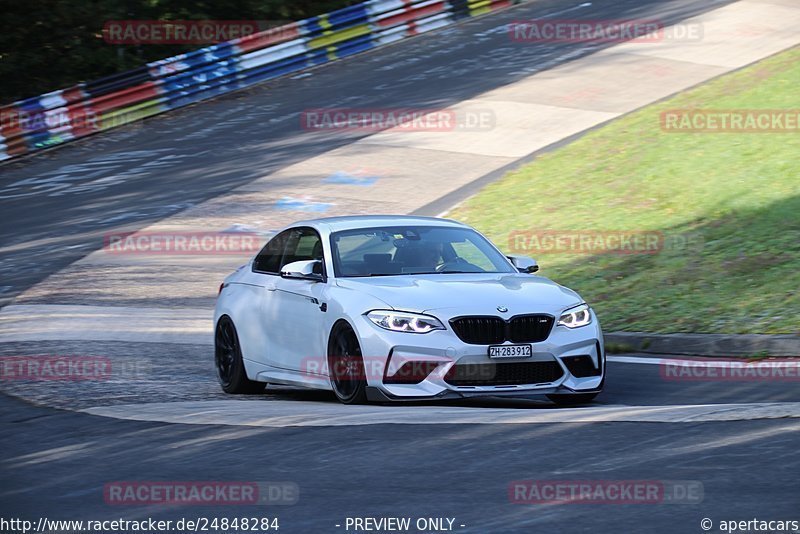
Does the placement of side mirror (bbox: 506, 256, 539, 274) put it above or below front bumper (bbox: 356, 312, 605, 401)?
above

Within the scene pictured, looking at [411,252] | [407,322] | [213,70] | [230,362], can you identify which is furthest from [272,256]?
[213,70]

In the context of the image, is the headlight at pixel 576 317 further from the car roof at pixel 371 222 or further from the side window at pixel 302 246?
the side window at pixel 302 246

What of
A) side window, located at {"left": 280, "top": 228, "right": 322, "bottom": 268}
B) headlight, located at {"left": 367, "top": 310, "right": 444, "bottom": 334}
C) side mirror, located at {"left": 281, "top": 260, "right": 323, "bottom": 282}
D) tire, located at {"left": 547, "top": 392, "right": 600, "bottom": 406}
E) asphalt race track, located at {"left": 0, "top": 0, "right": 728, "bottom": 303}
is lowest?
tire, located at {"left": 547, "top": 392, "right": 600, "bottom": 406}

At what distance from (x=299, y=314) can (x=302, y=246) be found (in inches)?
32.8

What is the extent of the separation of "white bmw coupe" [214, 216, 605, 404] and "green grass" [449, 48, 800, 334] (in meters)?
3.21

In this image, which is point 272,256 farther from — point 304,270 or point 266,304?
point 304,270

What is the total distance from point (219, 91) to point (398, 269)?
2219 cm

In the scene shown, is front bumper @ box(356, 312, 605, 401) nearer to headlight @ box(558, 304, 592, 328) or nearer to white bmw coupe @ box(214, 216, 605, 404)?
white bmw coupe @ box(214, 216, 605, 404)

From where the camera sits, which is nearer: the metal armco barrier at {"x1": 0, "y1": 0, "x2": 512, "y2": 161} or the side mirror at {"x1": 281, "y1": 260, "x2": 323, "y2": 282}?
the side mirror at {"x1": 281, "y1": 260, "x2": 323, "y2": 282}

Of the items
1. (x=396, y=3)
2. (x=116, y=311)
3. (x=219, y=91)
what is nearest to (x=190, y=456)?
(x=116, y=311)

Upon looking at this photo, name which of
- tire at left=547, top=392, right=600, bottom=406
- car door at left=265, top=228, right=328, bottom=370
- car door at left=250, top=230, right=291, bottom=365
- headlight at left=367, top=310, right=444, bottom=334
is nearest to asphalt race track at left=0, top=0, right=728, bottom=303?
car door at left=250, top=230, right=291, bottom=365

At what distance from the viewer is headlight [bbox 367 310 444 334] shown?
30.6ft

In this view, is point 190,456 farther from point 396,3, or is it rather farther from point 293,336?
point 396,3

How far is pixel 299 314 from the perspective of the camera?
10.5 m
